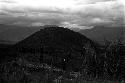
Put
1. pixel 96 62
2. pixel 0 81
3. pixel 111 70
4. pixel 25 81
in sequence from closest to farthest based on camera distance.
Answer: pixel 0 81, pixel 25 81, pixel 111 70, pixel 96 62

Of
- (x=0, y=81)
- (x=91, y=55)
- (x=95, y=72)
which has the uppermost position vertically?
(x=0, y=81)

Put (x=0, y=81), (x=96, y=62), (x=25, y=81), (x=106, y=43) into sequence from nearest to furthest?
(x=0, y=81), (x=25, y=81), (x=106, y=43), (x=96, y=62)

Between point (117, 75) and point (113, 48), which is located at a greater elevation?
point (113, 48)

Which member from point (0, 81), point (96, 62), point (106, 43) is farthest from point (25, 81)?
point (96, 62)

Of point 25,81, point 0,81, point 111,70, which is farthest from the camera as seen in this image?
point 111,70

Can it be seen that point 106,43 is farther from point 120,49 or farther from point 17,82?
point 17,82

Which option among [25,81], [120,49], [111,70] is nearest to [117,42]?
[120,49]

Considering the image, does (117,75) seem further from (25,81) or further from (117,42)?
(25,81)

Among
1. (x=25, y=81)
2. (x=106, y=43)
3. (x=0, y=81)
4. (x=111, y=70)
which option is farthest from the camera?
(x=106, y=43)

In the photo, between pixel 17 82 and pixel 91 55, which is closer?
pixel 17 82
